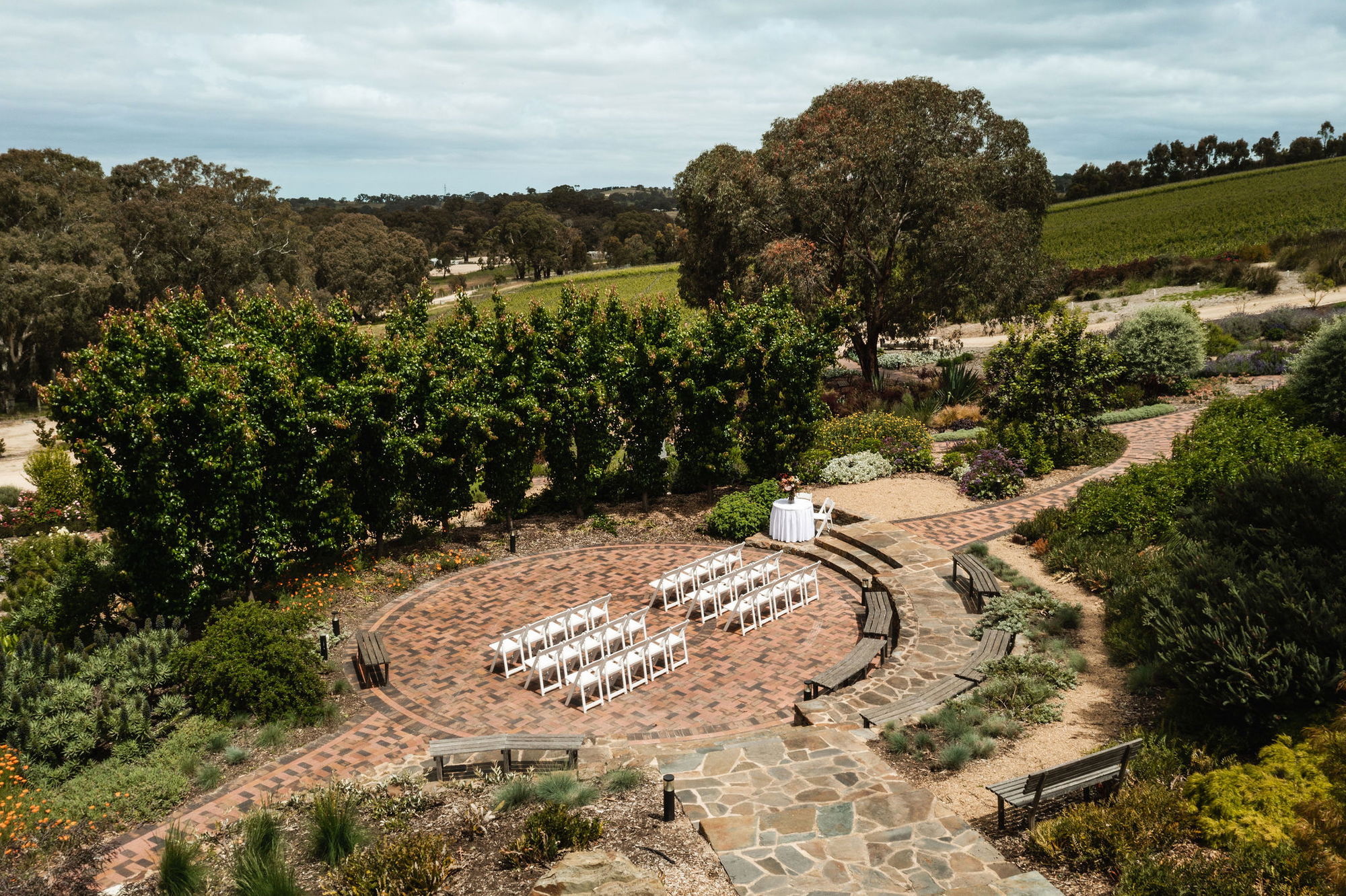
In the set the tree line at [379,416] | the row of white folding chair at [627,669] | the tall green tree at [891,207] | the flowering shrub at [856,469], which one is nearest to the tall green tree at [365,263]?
the tall green tree at [891,207]

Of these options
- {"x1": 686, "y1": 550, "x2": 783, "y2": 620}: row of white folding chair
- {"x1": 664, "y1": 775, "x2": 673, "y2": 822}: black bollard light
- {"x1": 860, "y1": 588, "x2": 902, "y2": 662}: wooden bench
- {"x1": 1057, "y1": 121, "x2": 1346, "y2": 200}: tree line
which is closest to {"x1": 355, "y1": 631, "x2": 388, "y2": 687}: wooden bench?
{"x1": 686, "y1": 550, "x2": 783, "y2": 620}: row of white folding chair

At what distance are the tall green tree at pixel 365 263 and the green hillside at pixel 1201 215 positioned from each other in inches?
2061

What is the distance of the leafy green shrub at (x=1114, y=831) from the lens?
5.97 m

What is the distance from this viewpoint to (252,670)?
9523 mm

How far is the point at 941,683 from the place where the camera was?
950 centimetres

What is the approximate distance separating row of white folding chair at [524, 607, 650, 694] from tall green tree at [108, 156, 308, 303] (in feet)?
121

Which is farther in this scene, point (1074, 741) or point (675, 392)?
point (675, 392)

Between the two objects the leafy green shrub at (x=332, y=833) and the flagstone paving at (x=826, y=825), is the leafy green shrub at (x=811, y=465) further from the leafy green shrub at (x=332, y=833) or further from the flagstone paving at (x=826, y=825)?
the leafy green shrub at (x=332, y=833)

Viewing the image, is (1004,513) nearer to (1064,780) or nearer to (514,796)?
(1064,780)

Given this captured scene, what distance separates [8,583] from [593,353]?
1063 centimetres

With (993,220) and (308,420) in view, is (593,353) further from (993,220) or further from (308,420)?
(993,220)

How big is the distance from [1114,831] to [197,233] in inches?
1957

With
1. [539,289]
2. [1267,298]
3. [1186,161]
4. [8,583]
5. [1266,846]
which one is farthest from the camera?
[1186,161]

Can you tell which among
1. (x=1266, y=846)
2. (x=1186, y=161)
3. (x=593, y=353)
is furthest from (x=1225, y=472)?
(x=1186, y=161)
